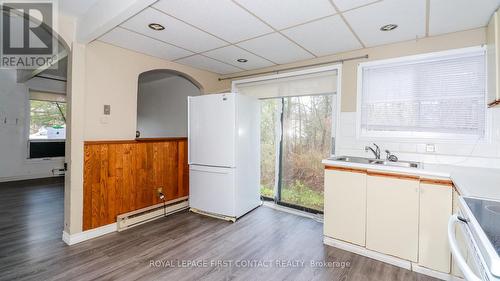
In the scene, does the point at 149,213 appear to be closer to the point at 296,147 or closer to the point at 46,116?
the point at 296,147

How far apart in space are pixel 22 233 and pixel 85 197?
95 cm

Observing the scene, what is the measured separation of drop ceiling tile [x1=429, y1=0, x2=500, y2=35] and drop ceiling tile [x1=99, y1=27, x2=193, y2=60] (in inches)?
103

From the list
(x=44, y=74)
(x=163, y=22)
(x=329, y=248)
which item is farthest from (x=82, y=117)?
(x=44, y=74)

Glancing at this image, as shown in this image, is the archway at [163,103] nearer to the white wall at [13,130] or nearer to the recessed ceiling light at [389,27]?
the white wall at [13,130]

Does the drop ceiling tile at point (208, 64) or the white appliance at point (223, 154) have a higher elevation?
the drop ceiling tile at point (208, 64)

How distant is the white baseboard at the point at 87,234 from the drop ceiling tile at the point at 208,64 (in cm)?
237

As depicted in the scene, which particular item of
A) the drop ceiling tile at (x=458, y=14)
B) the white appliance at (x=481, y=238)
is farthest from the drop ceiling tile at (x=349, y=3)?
the white appliance at (x=481, y=238)

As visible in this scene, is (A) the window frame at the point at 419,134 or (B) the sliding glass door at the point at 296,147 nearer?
(A) the window frame at the point at 419,134

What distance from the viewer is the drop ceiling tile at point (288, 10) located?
5.99ft

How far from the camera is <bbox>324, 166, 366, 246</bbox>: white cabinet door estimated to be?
232 centimetres

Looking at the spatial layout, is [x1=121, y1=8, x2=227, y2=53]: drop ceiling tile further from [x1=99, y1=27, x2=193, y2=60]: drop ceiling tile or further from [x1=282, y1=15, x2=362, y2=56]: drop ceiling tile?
[x1=282, y1=15, x2=362, y2=56]: drop ceiling tile

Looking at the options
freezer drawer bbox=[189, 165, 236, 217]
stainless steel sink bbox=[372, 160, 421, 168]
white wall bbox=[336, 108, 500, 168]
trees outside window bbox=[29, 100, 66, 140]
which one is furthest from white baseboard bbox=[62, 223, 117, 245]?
trees outside window bbox=[29, 100, 66, 140]

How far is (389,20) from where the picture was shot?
6.82 feet

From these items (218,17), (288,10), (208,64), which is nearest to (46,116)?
(208,64)
